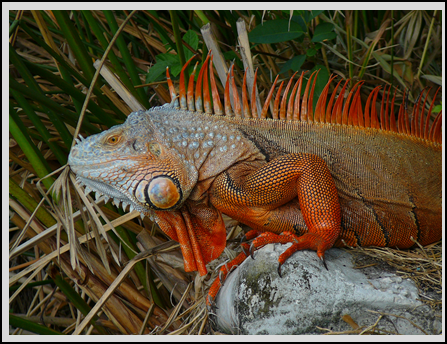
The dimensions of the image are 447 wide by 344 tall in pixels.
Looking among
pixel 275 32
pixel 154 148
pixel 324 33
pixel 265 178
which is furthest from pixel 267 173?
pixel 324 33

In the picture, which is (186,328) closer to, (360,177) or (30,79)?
(360,177)

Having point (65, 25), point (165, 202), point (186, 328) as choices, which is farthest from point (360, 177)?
point (65, 25)

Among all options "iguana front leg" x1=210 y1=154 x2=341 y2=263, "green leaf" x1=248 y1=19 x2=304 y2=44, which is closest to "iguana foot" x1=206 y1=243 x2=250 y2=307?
"iguana front leg" x1=210 y1=154 x2=341 y2=263

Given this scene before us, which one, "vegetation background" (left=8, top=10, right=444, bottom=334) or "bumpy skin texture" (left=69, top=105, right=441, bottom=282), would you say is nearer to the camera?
"bumpy skin texture" (left=69, top=105, right=441, bottom=282)

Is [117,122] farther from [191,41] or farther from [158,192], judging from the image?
[158,192]

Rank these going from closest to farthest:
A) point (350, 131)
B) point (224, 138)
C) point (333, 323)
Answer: point (333, 323), point (224, 138), point (350, 131)

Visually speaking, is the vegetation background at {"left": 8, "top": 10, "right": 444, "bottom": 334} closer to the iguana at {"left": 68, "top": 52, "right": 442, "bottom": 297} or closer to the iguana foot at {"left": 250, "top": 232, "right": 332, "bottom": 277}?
the iguana at {"left": 68, "top": 52, "right": 442, "bottom": 297}
